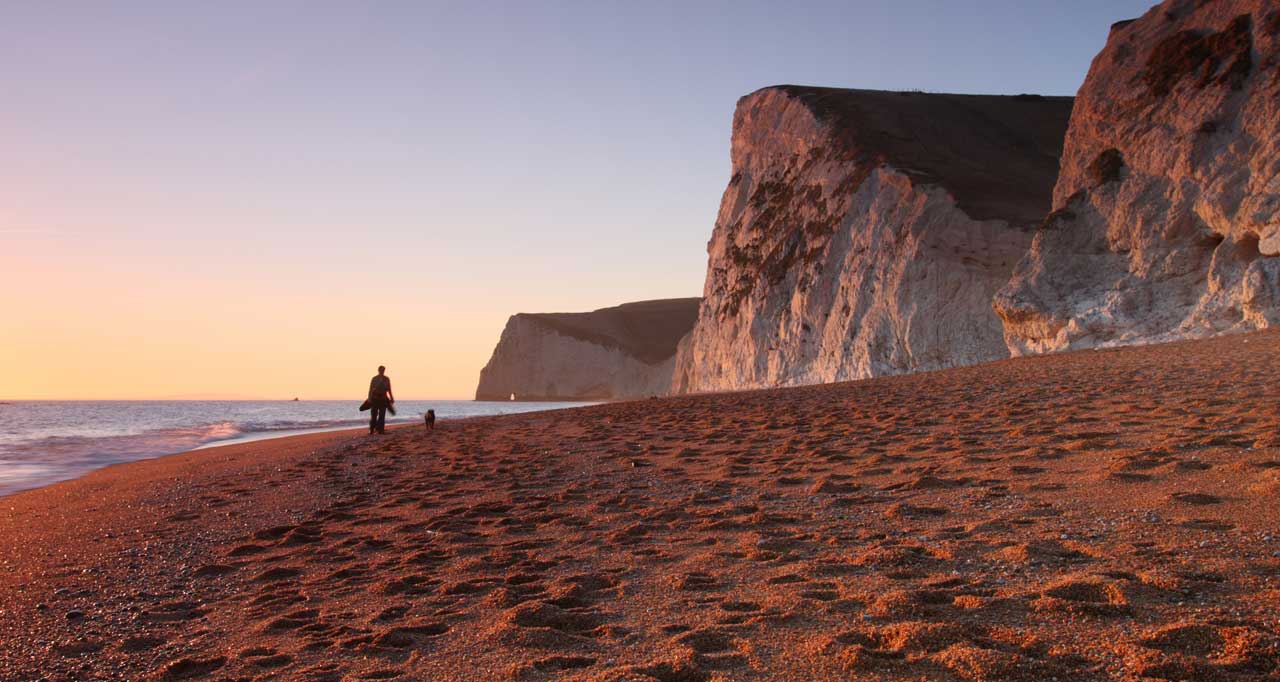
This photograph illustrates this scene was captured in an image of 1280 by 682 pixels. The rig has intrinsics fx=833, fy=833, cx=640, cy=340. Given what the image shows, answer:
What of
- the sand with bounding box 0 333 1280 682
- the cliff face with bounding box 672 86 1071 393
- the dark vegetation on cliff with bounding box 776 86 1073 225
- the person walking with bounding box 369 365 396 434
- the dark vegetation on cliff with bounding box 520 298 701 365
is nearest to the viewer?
the sand with bounding box 0 333 1280 682

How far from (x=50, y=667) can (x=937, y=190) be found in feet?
95.0

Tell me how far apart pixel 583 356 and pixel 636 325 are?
1187cm

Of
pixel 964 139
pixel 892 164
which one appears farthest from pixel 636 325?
pixel 892 164

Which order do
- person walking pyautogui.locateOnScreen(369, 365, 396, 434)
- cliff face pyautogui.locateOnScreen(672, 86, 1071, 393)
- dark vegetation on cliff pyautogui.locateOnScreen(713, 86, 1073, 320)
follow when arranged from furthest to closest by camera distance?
dark vegetation on cliff pyautogui.locateOnScreen(713, 86, 1073, 320), cliff face pyautogui.locateOnScreen(672, 86, 1071, 393), person walking pyautogui.locateOnScreen(369, 365, 396, 434)

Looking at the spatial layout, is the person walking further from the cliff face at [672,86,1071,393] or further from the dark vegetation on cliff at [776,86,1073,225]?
the dark vegetation on cliff at [776,86,1073,225]

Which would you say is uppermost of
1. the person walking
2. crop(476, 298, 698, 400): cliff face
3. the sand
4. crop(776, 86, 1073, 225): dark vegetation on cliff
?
crop(776, 86, 1073, 225): dark vegetation on cliff

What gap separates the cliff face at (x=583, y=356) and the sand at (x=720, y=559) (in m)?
72.0

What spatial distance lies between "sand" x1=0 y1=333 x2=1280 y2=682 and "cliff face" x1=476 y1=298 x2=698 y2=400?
72.0 m

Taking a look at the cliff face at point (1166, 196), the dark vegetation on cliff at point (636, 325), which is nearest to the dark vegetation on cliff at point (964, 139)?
the cliff face at point (1166, 196)

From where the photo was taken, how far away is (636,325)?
9956 cm

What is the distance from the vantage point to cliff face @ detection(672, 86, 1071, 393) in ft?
89.9

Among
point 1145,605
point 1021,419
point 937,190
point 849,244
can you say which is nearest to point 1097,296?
point 937,190

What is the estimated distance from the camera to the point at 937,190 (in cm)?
2891

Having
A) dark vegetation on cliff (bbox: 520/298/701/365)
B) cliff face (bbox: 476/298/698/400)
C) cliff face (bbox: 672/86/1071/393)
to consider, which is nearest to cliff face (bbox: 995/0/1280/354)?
cliff face (bbox: 672/86/1071/393)
